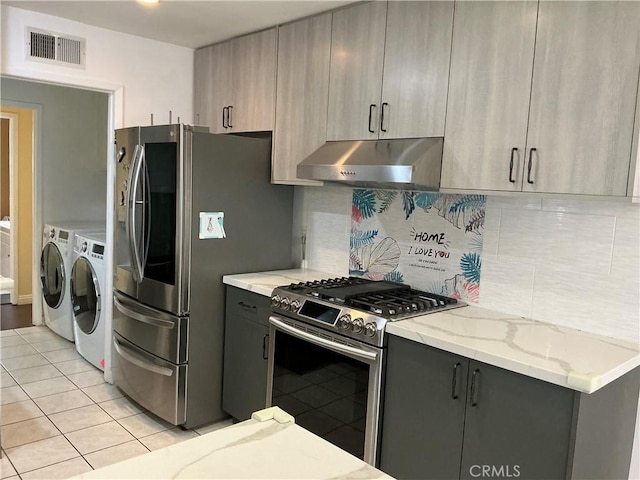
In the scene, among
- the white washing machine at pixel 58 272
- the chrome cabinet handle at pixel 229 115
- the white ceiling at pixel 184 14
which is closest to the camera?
the white ceiling at pixel 184 14

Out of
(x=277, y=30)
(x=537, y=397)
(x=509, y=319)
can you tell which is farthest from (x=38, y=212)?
(x=537, y=397)

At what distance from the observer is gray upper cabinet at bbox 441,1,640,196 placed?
6.02 feet

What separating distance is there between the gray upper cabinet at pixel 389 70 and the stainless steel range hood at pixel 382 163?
68mm

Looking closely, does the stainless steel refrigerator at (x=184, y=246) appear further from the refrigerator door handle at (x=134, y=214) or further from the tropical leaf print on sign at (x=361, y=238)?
the tropical leaf print on sign at (x=361, y=238)

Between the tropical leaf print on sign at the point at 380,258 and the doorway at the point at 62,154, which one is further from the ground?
the doorway at the point at 62,154

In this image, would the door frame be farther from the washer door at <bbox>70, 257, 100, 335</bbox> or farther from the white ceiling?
the white ceiling

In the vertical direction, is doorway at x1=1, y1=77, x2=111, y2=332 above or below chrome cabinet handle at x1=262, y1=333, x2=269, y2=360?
above

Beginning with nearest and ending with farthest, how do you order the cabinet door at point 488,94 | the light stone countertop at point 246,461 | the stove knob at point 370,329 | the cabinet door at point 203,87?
the light stone countertop at point 246,461 < the cabinet door at point 488,94 < the stove knob at point 370,329 < the cabinet door at point 203,87

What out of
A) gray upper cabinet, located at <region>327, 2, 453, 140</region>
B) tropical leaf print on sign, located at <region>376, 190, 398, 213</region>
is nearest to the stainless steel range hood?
gray upper cabinet, located at <region>327, 2, 453, 140</region>

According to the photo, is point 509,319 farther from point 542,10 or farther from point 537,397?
point 542,10

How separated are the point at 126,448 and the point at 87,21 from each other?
2.57 metres

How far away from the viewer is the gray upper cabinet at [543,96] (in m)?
1.84

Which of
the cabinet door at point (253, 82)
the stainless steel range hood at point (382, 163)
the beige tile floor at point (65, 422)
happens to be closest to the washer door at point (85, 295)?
the beige tile floor at point (65, 422)

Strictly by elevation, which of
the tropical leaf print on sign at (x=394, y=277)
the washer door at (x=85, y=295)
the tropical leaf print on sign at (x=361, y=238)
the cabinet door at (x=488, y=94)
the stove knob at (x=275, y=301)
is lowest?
the washer door at (x=85, y=295)
